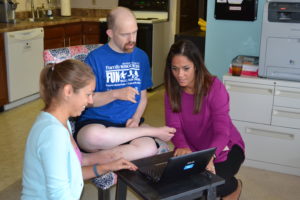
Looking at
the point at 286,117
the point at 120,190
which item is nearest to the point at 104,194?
the point at 120,190

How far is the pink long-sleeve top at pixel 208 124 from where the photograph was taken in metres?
1.99

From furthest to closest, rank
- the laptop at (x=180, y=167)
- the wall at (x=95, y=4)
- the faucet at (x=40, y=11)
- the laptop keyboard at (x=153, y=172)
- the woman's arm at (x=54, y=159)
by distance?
the wall at (x=95, y=4)
the faucet at (x=40, y=11)
the laptop keyboard at (x=153, y=172)
the laptop at (x=180, y=167)
the woman's arm at (x=54, y=159)

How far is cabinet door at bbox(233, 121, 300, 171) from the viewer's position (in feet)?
9.16

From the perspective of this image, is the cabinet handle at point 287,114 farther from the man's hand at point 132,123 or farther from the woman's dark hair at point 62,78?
the woman's dark hair at point 62,78

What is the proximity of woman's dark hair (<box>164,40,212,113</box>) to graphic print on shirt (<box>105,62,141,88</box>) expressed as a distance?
0.21 metres

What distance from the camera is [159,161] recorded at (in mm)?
1761

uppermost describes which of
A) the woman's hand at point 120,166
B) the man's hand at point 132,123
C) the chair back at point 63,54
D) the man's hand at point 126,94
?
the chair back at point 63,54

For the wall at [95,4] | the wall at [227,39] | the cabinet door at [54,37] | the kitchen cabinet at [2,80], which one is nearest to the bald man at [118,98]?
the wall at [227,39]

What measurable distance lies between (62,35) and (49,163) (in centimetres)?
381

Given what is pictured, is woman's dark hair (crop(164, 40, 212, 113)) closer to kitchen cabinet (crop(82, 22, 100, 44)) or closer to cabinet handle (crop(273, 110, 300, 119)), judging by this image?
cabinet handle (crop(273, 110, 300, 119))

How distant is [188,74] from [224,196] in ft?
2.49

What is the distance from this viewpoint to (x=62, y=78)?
1351 mm

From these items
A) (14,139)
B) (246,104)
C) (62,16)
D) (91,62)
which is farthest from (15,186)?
(62,16)

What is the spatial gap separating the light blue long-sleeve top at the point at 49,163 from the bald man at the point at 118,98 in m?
0.52
